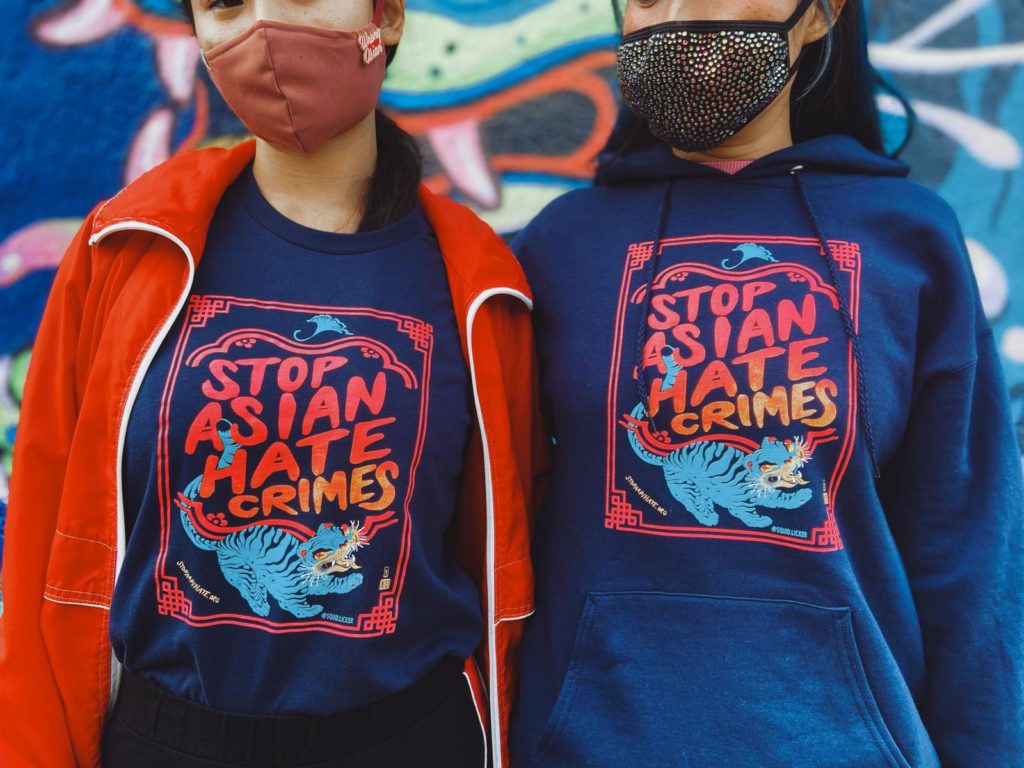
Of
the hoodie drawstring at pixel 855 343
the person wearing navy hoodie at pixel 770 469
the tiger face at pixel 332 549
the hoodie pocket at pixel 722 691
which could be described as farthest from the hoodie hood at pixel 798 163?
the tiger face at pixel 332 549

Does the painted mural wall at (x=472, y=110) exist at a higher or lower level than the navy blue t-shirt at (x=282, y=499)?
higher

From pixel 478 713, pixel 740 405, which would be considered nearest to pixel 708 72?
pixel 740 405

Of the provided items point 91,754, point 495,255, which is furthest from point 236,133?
point 91,754

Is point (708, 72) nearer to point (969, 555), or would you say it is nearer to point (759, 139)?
point (759, 139)

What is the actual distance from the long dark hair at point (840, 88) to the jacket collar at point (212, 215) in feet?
2.39

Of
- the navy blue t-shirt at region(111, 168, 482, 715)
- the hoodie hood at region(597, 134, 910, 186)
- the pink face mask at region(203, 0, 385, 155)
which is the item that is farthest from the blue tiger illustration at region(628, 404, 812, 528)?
the pink face mask at region(203, 0, 385, 155)

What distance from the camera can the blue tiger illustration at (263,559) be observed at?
1.50m

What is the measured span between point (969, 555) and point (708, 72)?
1061 mm

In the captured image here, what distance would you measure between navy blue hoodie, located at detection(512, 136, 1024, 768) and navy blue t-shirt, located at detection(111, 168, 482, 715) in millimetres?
311

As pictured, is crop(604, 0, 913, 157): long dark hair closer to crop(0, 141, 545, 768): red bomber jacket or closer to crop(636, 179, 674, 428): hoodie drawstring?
crop(636, 179, 674, 428): hoodie drawstring

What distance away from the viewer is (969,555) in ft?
5.41

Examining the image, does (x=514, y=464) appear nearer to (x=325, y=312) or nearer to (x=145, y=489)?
(x=325, y=312)

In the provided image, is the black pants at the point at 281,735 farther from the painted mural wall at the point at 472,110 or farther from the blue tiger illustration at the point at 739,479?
the painted mural wall at the point at 472,110

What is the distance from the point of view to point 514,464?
1.74m
